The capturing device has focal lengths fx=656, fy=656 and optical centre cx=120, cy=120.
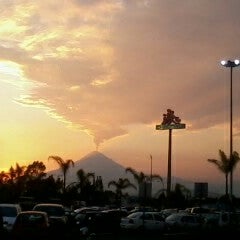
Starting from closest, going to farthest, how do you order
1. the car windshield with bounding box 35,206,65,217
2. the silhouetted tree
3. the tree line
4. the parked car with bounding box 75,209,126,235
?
the car windshield with bounding box 35,206,65,217 < the parked car with bounding box 75,209,126,235 < the silhouetted tree < the tree line

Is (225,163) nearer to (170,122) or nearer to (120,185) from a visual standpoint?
(170,122)

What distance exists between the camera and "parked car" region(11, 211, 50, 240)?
25500 mm

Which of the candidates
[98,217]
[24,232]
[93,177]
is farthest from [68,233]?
[93,177]

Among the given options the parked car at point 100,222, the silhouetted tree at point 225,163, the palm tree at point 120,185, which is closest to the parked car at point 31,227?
the parked car at point 100,222

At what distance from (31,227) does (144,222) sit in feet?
63.9

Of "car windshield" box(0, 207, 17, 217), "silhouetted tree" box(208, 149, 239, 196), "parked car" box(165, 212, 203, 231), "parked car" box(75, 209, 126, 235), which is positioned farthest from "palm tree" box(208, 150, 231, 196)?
"car windshield" box(0, 207, 17, 217)

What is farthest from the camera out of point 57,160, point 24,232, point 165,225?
point 57,160

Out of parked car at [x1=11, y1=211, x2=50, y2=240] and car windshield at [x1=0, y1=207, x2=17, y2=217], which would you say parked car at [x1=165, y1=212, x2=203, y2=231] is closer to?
car windshield at [x1=0, y1=207, x2=17, y2=217]

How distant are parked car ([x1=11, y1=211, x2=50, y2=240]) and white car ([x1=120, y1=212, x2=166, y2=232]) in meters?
18.0

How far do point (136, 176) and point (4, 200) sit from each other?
19.1 metres

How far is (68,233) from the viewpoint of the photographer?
28.9 meters

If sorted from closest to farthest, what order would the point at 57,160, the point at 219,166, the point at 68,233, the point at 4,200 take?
the point at 68,233, the point at 219,166, the point at 4,200, the point at 57,160

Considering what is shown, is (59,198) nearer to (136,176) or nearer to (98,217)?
(136,176)

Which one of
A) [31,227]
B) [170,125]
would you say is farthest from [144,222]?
[170,125]
